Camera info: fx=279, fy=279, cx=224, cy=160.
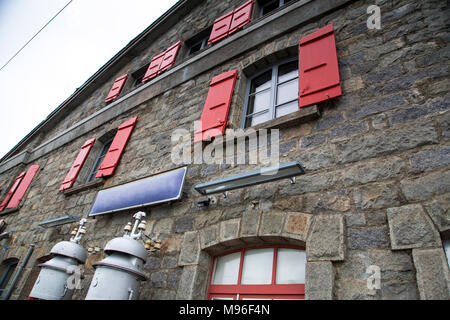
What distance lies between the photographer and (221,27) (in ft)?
18.7

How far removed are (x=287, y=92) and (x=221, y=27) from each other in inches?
109

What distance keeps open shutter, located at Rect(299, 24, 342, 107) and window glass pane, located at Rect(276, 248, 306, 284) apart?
63.4 inches

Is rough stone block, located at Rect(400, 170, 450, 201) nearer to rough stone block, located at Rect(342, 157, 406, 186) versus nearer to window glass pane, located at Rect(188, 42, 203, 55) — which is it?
rough stone block, located at Rect(342, 157, 406, 186)

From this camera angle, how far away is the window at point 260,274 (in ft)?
8.12

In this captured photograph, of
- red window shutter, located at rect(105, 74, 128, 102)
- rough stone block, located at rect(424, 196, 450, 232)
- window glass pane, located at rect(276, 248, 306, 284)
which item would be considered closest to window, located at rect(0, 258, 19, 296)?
red window shutter, located at rect(105, 74, 128, 102)

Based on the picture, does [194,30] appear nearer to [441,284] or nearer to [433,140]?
[433,140]

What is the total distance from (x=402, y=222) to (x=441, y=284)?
0.45 metres

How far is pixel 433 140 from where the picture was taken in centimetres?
227

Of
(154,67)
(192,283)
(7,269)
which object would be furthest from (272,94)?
(7,269)

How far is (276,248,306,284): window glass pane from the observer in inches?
97.6

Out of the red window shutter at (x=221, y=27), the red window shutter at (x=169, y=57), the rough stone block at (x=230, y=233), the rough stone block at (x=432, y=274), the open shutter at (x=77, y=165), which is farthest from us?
the red window shutter at (x=169, y=57)

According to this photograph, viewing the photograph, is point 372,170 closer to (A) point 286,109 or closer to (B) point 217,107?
(A) point 286,109

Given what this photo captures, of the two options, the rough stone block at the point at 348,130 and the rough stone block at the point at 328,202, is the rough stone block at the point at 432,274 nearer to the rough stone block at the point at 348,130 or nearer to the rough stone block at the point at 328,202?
the rough stone block at the point at 328,202

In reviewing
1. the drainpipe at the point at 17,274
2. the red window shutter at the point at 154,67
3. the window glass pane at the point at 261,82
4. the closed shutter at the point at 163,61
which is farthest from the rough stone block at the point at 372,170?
the drainpipe at the point at 17,274
